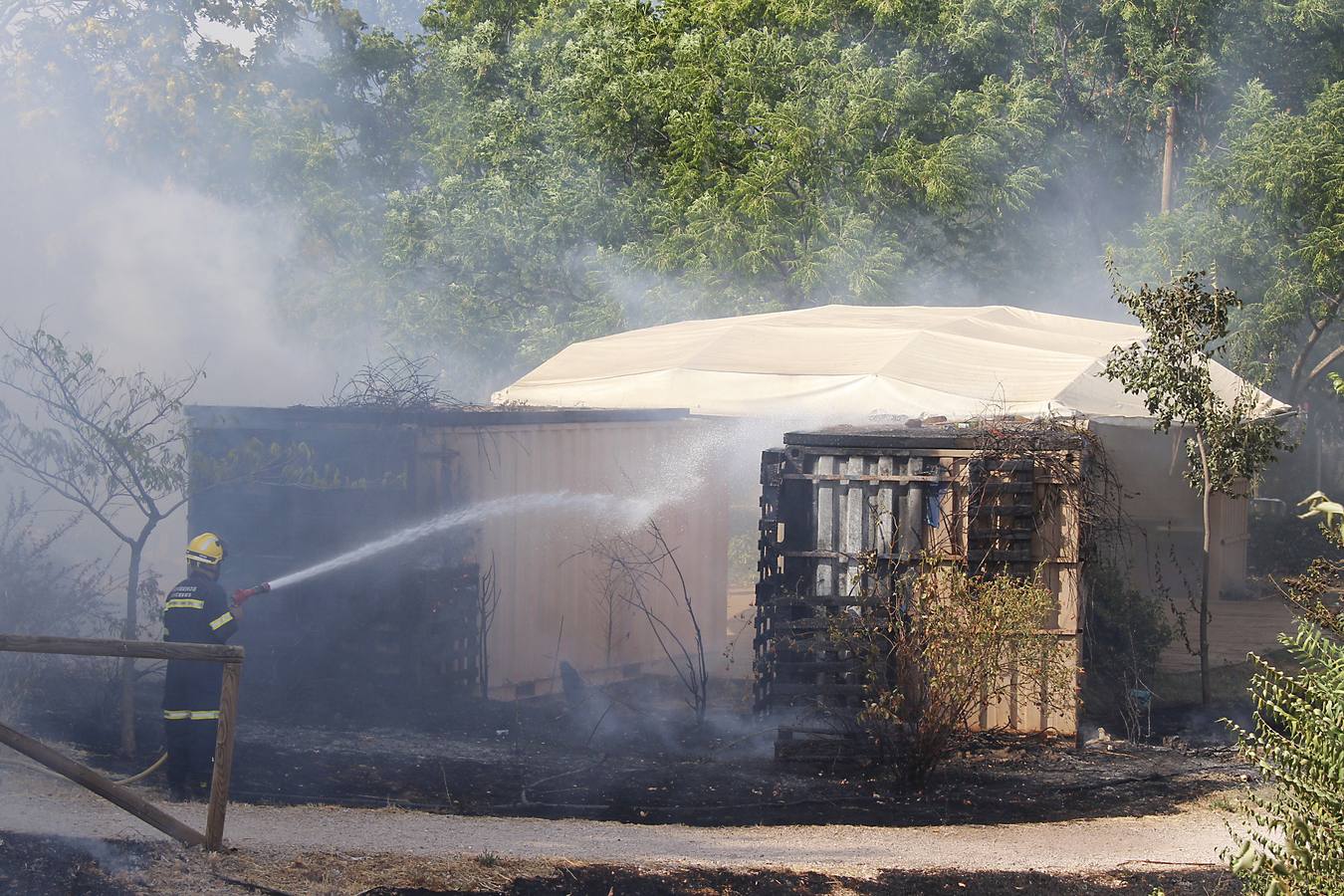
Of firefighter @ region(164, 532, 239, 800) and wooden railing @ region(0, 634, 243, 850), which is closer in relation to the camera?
wooden railing @ region(0, 634, 243, 850)

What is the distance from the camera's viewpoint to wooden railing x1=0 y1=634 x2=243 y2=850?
541 cm

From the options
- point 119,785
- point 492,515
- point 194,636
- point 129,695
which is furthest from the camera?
point 492,515

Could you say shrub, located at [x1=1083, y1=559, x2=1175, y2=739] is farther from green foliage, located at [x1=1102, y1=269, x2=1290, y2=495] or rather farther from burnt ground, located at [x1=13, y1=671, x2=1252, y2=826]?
green foliage, located at [x1=1102, y1=269, x2=1290, y2=495]

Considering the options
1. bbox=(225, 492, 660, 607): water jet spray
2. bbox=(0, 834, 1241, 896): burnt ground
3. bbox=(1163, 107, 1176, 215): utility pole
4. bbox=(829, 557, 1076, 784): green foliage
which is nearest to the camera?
bbox=(0, 834, 1241, 896): burnt ground

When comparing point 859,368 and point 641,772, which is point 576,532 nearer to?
point 641,772

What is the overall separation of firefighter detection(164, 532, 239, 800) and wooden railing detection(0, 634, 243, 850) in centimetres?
144

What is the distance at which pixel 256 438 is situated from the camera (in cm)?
1069

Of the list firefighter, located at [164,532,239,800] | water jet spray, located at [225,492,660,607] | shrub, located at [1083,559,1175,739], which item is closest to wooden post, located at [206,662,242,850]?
firefighter, located at [164,532,239,800]

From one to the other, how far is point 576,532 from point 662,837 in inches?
186

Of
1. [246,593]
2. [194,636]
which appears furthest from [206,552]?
[194,636]

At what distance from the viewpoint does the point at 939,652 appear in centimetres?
838

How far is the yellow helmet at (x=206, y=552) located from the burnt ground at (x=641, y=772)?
1327mm

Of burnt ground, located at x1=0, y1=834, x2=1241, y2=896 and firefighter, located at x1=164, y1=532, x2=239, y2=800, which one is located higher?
firefighter, located at x1=164, y1=532, x2=239, y2=800

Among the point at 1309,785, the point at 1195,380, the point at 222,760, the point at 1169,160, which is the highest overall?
the point at 1169,160
